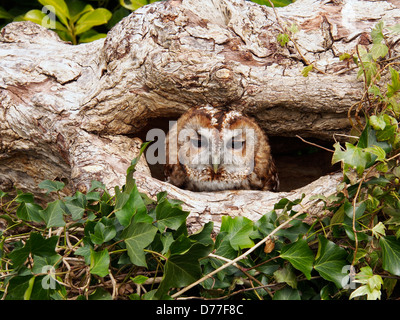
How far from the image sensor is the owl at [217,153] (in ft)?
6.02

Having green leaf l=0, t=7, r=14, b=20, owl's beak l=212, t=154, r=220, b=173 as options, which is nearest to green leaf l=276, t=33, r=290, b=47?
owl's beak l=212, t=154, r=220, b=173

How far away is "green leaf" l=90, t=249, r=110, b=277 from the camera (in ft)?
3.71

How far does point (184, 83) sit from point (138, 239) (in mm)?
802

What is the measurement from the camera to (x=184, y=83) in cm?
179

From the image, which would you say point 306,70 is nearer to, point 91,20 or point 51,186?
point 51,186

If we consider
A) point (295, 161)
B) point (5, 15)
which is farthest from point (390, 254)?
point (5, 15)

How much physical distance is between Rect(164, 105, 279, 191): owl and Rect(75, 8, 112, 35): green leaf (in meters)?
0.92

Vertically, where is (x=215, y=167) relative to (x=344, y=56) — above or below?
below

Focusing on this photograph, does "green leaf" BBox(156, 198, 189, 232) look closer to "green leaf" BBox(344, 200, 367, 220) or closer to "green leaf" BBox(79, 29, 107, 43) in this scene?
"green leaf" BBox(344, 200, 367, 220)

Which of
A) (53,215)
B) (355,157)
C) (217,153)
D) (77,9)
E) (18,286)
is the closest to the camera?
(18,286)

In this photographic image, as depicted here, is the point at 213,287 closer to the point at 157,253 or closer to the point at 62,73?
the point at 157,253

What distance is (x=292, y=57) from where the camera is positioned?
71.8 inches

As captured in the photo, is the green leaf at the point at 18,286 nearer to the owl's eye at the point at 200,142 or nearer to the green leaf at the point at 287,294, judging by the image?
the green leaf at the point at 287,294

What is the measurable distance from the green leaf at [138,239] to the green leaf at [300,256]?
1.27ft
